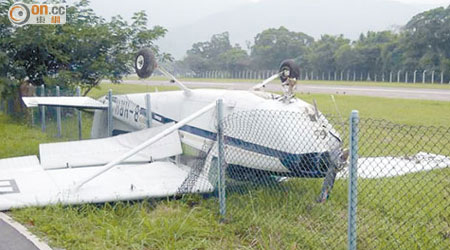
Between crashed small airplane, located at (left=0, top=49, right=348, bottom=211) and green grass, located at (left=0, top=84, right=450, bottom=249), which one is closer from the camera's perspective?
green grass, located at (left=0, top=84, right=450, bottom=249)

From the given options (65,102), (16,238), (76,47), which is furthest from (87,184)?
(76,47)

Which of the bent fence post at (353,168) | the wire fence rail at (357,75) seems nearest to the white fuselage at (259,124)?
the bent fence post at (353,168)

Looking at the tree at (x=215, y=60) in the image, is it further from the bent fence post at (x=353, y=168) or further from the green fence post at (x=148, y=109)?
the bent fence post at (x=353, y=168)

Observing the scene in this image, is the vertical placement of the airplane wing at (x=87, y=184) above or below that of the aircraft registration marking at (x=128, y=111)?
below

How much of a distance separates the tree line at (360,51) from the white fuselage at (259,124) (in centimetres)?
3626

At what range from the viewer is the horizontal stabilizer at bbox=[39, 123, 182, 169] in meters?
7.71

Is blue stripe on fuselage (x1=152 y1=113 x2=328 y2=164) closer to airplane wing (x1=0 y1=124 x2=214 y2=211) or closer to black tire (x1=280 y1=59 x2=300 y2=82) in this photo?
airplane wing (x1=0 y1=124 x2=214 y2=211)

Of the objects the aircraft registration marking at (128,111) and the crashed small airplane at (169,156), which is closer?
the crashed small airplane at (169,156)

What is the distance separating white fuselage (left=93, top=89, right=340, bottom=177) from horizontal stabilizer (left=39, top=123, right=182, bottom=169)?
23cm

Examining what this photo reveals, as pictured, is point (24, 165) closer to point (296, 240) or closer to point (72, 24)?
point (296, 240)

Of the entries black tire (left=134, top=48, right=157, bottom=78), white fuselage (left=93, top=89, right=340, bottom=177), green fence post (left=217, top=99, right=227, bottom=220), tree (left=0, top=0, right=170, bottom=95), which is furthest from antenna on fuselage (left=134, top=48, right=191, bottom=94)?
tree (left=0, top=0, right=170, bottom=95)

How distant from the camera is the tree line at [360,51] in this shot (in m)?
42.9

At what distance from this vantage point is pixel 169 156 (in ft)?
25.5

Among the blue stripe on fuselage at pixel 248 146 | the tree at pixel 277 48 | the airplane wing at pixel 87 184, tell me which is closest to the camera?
the blue stripe on fuselage at pixel 248 146
